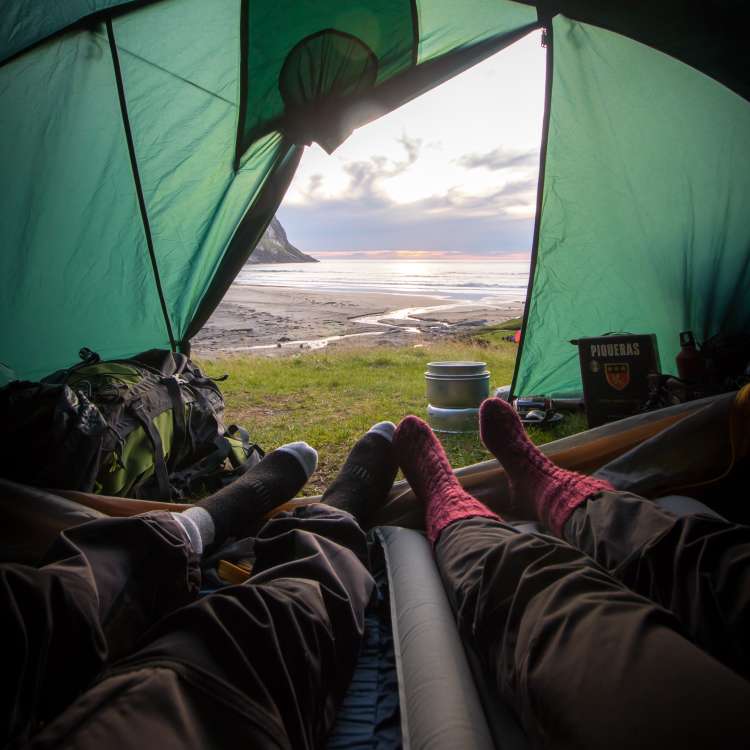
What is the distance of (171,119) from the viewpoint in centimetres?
229

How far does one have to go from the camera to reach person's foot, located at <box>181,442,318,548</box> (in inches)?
59.6

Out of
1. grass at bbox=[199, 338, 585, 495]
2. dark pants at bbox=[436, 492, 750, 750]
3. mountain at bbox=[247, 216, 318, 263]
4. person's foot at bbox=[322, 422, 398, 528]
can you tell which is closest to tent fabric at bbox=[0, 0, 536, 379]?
grass at bbox=[199, 338, 585, 495]

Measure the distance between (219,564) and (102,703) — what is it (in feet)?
2.88

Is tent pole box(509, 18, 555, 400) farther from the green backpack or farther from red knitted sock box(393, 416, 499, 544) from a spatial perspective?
the green backpack

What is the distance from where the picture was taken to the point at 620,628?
2.39 ft

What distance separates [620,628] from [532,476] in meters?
0.97

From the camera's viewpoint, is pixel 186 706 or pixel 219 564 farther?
pixel 219 564

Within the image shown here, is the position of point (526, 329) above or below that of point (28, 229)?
below

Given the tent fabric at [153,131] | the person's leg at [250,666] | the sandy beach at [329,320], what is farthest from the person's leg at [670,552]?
the sandy beach at [329,320]

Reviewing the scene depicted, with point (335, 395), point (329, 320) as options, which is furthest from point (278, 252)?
point (335, 395)

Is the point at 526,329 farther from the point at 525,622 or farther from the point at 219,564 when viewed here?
the point at 525,622

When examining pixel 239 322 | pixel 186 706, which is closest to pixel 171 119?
pixel 186 706

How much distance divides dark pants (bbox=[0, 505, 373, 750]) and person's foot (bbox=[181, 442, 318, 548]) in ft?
1.16

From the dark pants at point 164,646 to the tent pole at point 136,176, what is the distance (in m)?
1.78
